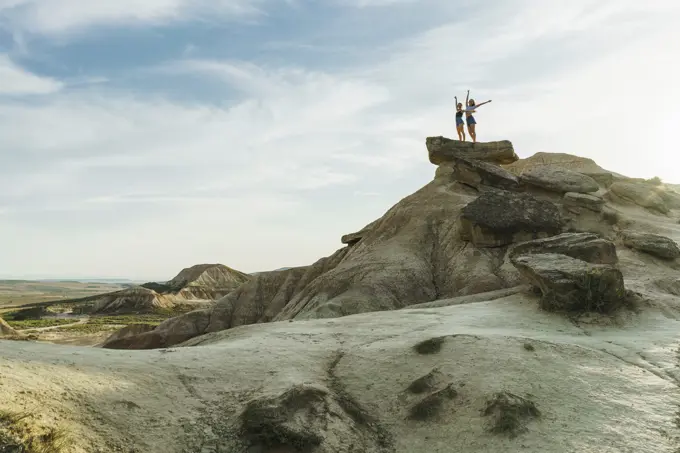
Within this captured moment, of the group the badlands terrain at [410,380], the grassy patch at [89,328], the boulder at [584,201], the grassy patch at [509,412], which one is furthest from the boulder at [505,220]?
the grassy patch at [89,328]

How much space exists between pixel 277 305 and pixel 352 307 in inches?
476

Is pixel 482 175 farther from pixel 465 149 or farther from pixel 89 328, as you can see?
pixel 89 328

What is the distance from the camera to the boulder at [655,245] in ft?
89.9

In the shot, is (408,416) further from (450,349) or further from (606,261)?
(606,261)

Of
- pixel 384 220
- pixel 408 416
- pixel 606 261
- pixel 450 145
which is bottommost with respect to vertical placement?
pixel 408 416

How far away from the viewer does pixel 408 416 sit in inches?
463

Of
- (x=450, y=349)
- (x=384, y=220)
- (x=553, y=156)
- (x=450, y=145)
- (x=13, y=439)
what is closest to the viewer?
(x=13, y=439)

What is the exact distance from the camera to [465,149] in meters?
40.1

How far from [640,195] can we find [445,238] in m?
15.7

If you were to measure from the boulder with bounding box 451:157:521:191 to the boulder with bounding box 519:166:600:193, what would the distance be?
2.92 ft

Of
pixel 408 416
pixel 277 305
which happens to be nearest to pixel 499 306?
pixel 408 416

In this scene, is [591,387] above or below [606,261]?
below

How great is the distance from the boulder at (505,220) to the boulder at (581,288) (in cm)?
1057

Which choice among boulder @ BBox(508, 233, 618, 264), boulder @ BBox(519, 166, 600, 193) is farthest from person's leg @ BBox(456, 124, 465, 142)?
boulder @ BBox(508, 233, 618, 264)
